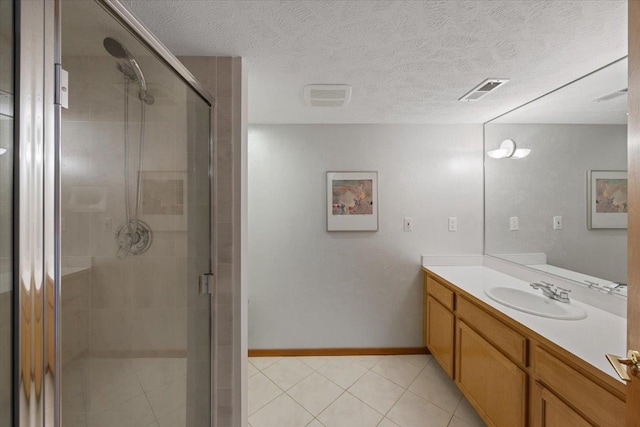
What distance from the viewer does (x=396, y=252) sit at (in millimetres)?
2525

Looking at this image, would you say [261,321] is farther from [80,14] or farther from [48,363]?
[80,14]

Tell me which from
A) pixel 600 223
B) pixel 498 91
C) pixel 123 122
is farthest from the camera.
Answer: pixel 498 91

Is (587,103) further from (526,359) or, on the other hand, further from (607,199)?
(526,359)

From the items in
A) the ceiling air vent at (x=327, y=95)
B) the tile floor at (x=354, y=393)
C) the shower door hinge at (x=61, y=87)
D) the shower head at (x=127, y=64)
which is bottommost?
the tile floor at (x=354, y=393)

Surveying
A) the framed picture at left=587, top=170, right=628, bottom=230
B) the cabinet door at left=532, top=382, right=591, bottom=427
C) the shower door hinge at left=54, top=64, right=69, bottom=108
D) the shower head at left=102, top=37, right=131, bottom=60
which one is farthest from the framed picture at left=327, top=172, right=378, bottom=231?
the shower door hinge at left=54, top=64, right=69, bottom=108

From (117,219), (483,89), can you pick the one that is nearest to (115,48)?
(117,219)

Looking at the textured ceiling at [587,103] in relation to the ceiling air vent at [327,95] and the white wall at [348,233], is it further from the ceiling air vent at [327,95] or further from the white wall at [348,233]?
the ceiling air vent at [327,95]

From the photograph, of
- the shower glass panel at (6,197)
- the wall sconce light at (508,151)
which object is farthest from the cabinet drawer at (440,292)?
the shower glass panel at (6,197)

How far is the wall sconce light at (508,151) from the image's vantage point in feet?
6.92

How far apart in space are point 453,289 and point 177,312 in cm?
183

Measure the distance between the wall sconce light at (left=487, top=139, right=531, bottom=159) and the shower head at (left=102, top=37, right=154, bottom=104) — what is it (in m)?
2.50

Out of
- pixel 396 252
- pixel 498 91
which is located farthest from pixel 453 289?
pixel 498 91

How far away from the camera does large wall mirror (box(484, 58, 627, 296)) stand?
1.42m

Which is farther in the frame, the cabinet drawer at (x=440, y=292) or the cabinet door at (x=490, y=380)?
the cabinet drawer at (x=440, y=292)
